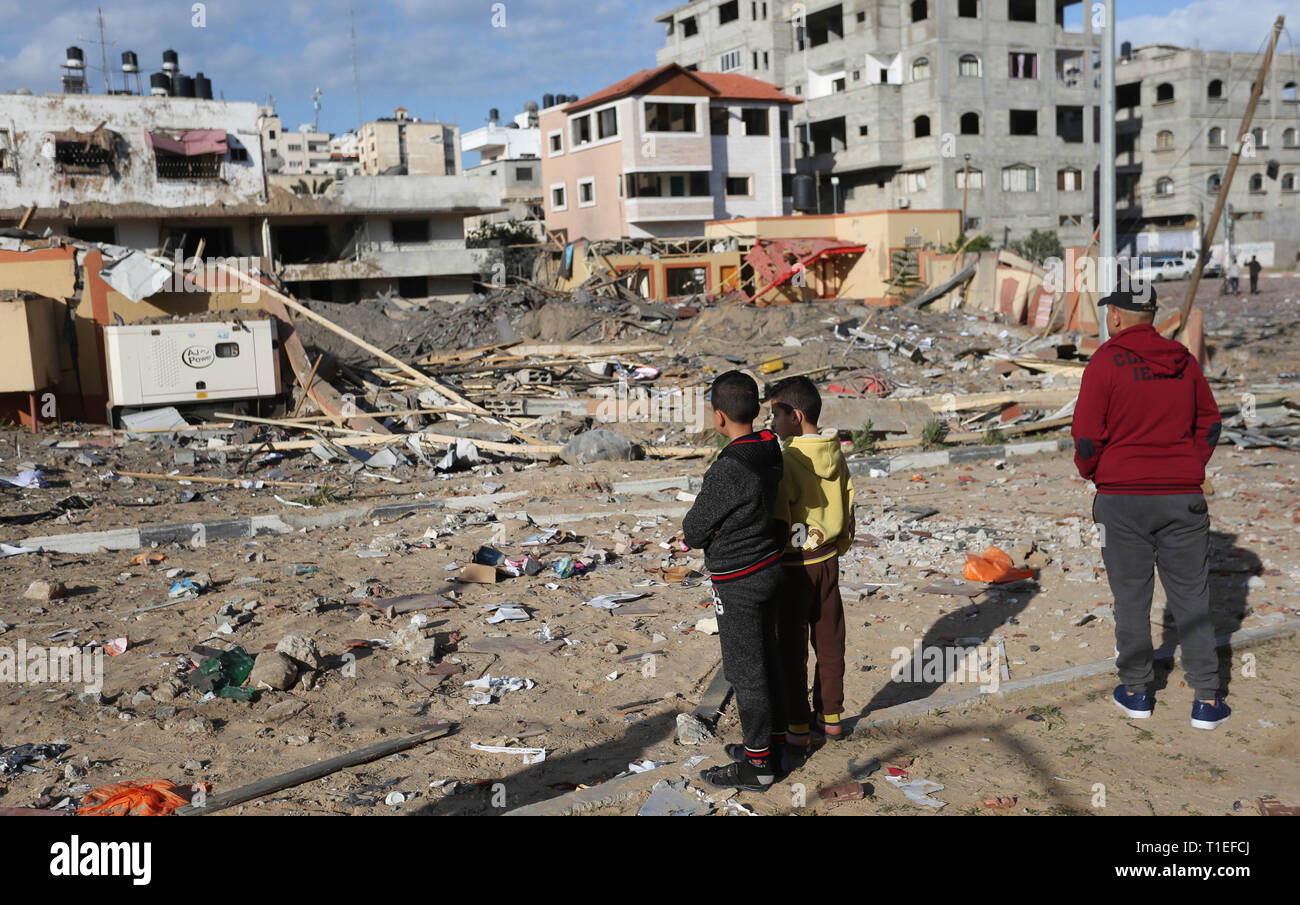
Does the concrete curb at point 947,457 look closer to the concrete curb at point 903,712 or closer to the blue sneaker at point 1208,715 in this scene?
the concrete curb at point 903,712

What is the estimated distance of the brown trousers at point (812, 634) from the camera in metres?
4.16

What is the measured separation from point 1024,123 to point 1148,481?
5109cm

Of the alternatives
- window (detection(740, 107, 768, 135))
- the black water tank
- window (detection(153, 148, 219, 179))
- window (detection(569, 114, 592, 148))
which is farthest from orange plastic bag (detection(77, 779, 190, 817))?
the black water tank

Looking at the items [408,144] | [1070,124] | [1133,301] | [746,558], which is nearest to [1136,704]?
[1133,301]

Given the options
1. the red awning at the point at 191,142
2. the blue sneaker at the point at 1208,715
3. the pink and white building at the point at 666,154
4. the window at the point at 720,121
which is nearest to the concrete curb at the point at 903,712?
the blue sneaker at the point at 1208,715

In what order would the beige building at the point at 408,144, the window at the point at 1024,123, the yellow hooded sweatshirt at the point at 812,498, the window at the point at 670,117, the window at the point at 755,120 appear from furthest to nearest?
1. the beige building at the point at 408,144
2. the window at the point at 1024,123
3. the window at the point at 755,120
4. the window at the point at 670,117
5. the yellow hooded sweatshirt at the point at 812,498

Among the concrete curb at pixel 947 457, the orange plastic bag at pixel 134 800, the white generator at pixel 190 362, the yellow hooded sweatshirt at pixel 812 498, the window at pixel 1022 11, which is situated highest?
the window at pixel 1022 11

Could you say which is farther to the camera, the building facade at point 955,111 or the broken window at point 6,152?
the building facade at point 955,111

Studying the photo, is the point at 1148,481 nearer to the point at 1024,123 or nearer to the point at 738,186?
the point at 738,186

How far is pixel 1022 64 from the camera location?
4906cm

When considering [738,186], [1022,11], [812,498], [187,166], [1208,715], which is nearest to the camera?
[812,498]

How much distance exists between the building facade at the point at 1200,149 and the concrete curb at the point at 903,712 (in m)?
54.6

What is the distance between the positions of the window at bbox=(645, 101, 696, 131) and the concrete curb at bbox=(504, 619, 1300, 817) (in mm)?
41265

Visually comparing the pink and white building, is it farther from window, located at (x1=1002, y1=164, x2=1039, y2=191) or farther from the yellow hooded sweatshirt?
the yellow hooded sweatshirt
